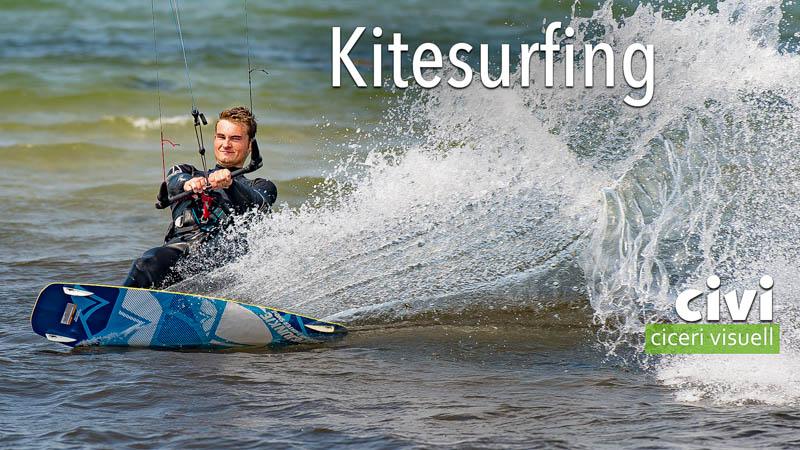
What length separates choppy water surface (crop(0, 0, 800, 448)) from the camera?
4.15 metres

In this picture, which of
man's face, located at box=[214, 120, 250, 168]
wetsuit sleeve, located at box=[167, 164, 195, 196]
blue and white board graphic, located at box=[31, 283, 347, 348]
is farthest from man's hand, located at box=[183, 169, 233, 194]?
blue and white board graphic, located at box=[31, 283, 347, 348]

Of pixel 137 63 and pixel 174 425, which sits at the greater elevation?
pixel 137 63

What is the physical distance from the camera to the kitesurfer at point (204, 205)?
575 centimetres

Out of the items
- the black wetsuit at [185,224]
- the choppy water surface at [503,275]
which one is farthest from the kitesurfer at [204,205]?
the choppy water surface at [503,275]

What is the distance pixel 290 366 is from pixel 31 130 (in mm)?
10956

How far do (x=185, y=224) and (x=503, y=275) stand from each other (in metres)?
2.24

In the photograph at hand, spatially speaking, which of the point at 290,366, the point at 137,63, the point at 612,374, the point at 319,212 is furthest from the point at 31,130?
the point at 612,374

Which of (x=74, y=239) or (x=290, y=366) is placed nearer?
(x=290, y=366)

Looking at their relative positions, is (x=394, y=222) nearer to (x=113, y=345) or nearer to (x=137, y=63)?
(x=113, y=345)

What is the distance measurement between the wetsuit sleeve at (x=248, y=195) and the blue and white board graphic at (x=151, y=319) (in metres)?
0.91

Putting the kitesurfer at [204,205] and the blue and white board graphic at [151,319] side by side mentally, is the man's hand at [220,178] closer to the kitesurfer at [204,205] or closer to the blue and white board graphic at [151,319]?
the kitesurfer at [204,205]

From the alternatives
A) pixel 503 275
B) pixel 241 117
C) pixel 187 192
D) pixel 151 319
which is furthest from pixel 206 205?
pixel 503 275

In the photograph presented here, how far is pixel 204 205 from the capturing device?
596 centimetres

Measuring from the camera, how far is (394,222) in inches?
255
